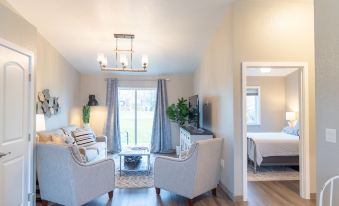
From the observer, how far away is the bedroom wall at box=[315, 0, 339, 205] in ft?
5.75

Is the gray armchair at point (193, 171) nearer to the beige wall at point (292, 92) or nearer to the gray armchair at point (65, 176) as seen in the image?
the gray armchair at point (65, 176)

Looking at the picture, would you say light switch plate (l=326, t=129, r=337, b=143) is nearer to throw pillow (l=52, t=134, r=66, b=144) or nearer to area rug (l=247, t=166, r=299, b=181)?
area rug (l=247, t=166, r=299, b=181)

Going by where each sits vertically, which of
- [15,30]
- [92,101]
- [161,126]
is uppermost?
[15,30]

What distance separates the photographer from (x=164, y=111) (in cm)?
695

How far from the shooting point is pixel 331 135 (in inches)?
70.5

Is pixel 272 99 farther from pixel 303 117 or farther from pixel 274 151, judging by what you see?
pixel 303 117

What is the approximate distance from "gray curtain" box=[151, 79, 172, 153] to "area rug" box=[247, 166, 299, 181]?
265 centimetres

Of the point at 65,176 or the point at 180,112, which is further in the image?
the point at 180,112

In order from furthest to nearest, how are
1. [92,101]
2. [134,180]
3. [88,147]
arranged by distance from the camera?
[92,101]
[88,147]
[134,180]

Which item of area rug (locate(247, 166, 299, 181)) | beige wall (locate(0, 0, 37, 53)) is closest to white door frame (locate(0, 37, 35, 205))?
beige wall (locate(0, 0, 37, 53))

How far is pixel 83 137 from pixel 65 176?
264 centimetres

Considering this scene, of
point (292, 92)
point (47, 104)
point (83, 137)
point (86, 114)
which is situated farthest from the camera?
point (292, 92)

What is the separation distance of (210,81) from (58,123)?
367cm

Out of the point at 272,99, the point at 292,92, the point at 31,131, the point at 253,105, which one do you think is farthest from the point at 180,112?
the point at 31,131
